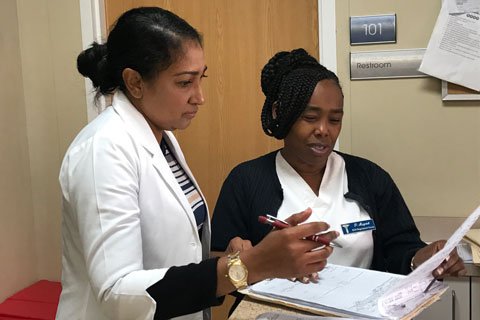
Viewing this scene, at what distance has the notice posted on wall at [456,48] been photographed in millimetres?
1953

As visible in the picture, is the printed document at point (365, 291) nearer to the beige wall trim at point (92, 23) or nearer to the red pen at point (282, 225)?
the red pen at point (282, 225)

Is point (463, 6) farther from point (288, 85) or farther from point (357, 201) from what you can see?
point (357, 201)

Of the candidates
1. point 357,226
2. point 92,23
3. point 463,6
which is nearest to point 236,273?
point 357,226

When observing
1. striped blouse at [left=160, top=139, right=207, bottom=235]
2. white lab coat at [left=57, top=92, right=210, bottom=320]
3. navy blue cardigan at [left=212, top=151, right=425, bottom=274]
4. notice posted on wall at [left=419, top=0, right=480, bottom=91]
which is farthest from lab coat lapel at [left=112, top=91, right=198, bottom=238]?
notice posted on wall at [left=419, top=0, right=480, bottom=91]

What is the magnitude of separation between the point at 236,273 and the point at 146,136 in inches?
16.7

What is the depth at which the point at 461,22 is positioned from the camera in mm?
1959

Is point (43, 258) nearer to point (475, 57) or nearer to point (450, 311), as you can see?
point (450, 311)

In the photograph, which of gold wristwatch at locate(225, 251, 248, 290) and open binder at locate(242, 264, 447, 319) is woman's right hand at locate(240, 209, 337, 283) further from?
open binder at locate(242, 264, 447, 319)

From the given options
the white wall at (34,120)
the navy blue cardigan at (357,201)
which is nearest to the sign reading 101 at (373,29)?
the navy blue cardigan at (357,201)

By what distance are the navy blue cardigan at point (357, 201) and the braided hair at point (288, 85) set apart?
6.5 inches

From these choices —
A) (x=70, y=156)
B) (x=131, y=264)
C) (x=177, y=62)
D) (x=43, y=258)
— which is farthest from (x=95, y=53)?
(x=43, y=258)

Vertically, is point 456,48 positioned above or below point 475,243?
above

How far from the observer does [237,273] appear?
2.99ft

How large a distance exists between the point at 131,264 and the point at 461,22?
169 cm
